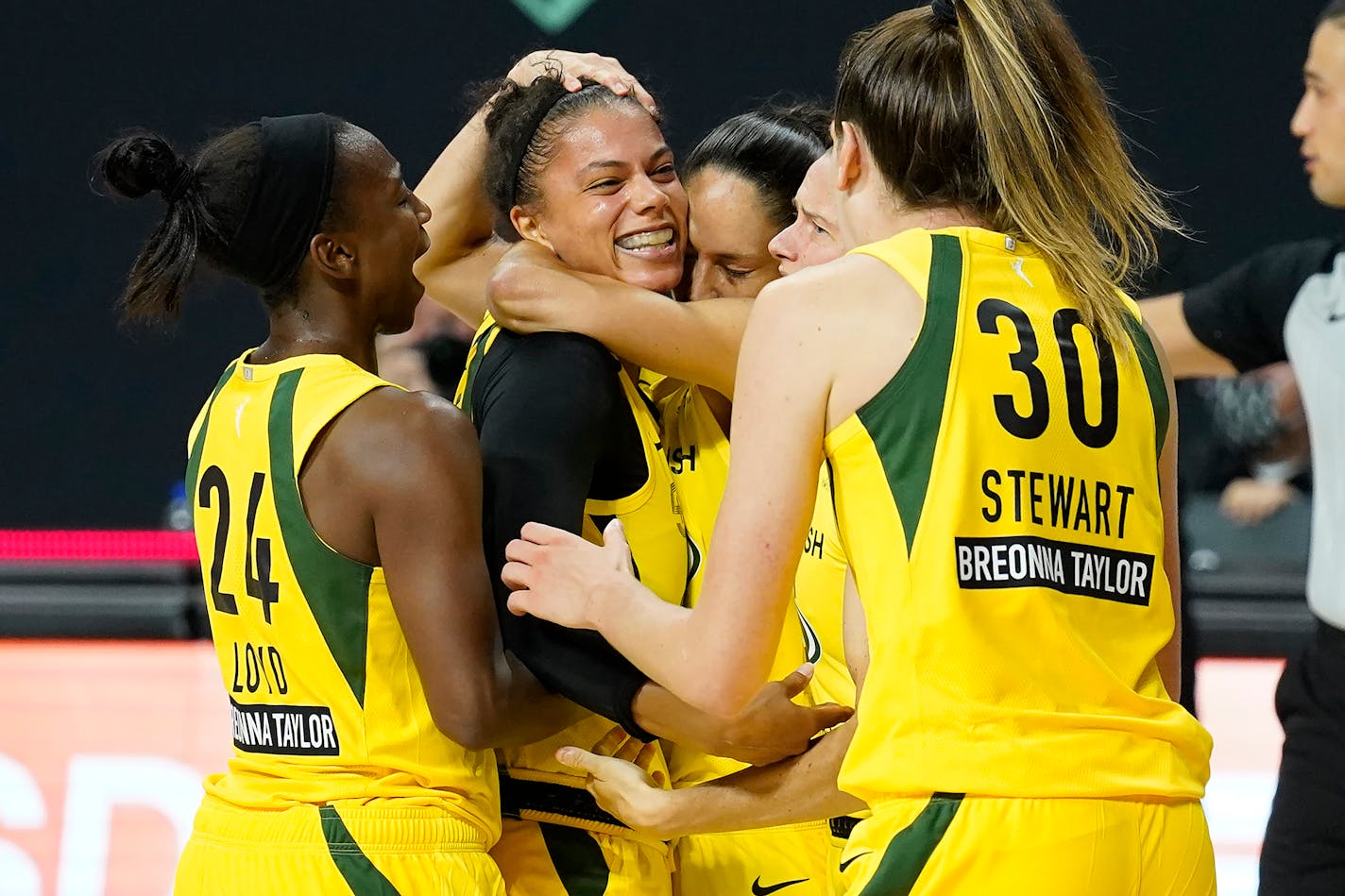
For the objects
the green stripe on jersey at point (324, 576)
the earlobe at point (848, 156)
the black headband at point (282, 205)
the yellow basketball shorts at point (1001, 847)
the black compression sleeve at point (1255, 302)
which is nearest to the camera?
the yellow basketball shorts at point (1001, 847)

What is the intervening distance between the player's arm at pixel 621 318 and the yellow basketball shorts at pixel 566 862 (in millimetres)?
723

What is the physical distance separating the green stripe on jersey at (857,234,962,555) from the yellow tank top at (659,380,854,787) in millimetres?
725

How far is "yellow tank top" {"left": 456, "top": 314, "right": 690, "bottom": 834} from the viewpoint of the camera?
2.48 m

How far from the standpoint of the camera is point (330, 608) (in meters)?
2.27

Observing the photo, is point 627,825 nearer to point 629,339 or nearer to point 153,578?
point 629,339

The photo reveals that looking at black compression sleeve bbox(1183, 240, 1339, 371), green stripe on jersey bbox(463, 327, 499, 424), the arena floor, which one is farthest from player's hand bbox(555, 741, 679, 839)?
the arena floor

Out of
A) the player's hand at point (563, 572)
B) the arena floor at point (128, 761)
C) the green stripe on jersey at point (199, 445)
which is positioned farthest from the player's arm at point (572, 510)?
the arena floor at point (128, 761)

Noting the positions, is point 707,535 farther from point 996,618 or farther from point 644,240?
point 996,618

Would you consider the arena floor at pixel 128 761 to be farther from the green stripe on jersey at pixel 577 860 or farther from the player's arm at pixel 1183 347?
the green stripe on jersey at pixel 577 860

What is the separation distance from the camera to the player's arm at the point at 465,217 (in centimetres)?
301

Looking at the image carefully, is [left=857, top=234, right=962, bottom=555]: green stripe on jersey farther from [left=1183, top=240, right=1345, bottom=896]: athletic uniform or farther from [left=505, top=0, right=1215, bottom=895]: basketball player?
[left=1183, top=240, right=1345, bottom=896]: athletic uniform

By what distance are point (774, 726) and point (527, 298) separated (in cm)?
80

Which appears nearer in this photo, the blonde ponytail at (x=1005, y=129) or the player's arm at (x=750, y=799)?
the blonde ponytail at (x=1005, y=129)

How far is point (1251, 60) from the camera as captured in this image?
7488mm
